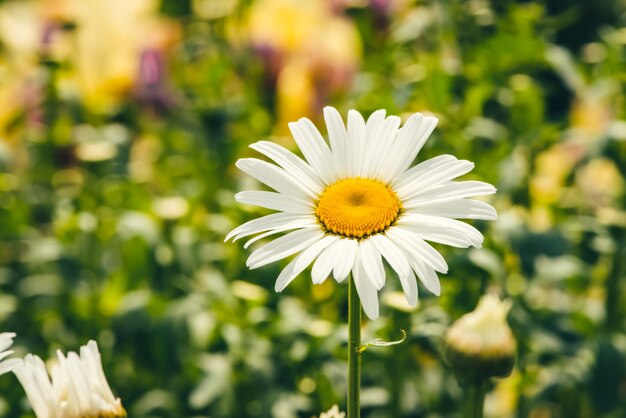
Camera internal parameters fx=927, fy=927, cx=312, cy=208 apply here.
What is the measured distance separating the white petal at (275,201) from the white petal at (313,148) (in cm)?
5

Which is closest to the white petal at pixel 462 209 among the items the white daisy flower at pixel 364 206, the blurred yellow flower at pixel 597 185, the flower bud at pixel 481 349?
the white daisy flower at pixel 364 206

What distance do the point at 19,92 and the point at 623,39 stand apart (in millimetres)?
1307

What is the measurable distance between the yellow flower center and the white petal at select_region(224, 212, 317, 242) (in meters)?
0.02

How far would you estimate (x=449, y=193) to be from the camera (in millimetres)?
833

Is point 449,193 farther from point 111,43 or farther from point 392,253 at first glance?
point 111,43

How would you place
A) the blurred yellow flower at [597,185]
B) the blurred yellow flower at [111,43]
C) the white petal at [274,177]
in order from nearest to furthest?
the white petal at [274,177] → the blurred yellow flower at [597,185] → the blurred yellow flower at [111,43]

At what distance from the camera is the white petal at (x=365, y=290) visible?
75 cm

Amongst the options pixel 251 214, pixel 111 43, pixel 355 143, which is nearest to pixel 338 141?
pixel 355 143

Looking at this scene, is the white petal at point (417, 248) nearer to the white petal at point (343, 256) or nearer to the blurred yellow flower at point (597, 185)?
the white petal at point (343, 256)

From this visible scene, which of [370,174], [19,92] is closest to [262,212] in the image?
[370,174]

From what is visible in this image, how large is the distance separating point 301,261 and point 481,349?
32 cm

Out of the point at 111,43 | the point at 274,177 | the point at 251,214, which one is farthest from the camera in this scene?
the point at 111,43

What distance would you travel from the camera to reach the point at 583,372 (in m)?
1.53

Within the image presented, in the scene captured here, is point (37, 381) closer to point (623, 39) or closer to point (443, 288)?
point (443, 288)
